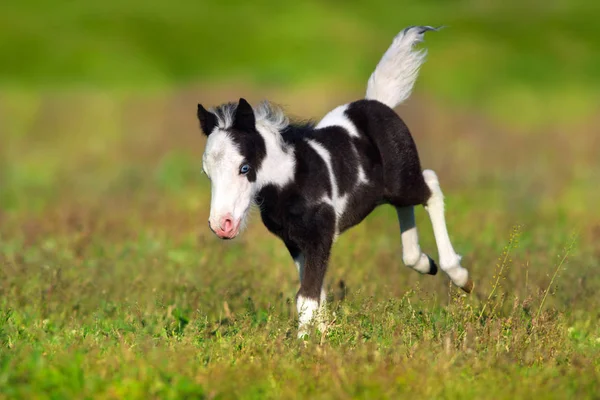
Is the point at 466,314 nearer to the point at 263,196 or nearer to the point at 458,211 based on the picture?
the point at 263,196

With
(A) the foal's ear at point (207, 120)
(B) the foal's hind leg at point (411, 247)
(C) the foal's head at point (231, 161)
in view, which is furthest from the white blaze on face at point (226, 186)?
(B) the foal's hind leg at point (411, 247)

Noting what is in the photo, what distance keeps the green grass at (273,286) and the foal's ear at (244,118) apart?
1376 mm

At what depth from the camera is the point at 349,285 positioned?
30.1 feet

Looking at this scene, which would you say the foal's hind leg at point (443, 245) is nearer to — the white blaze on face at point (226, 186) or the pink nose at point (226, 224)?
the white blaze on face at point (226, 186)

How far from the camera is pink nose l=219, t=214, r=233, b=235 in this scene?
6.20 m

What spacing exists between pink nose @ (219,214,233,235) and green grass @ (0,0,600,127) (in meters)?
19.6

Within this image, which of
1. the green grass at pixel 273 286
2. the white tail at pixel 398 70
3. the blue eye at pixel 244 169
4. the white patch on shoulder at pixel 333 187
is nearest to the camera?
the green grass at pixel 273 286

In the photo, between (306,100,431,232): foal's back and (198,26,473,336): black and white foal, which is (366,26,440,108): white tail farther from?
(306,100,431,232): foal's back

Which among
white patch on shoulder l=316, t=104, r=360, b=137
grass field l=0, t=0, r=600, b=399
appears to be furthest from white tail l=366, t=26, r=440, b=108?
grass field l=0, t=0, r=600, b=399

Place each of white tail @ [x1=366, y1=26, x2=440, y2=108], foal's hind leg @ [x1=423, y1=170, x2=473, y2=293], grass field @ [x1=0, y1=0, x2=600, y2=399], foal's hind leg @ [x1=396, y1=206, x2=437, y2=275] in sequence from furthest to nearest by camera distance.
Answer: white tail @ [x1=366, y1=26, x2=440, y2=108] → foal's hind leg @ [x1=396, y1=206, x2=437, y2=275] → foal's hind leg @ [x1=423, y1=170, x2=473, y2=293] → grass field @ [x1=0, y1=0, x2=600, y2=399]

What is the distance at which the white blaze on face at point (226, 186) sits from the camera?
6.22 m

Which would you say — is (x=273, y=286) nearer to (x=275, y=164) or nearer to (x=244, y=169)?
(x=275, y=164)

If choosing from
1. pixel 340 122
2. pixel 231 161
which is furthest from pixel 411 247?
pixel 231 161

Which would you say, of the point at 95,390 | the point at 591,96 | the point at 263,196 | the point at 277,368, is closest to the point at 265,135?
the point at 263,196
